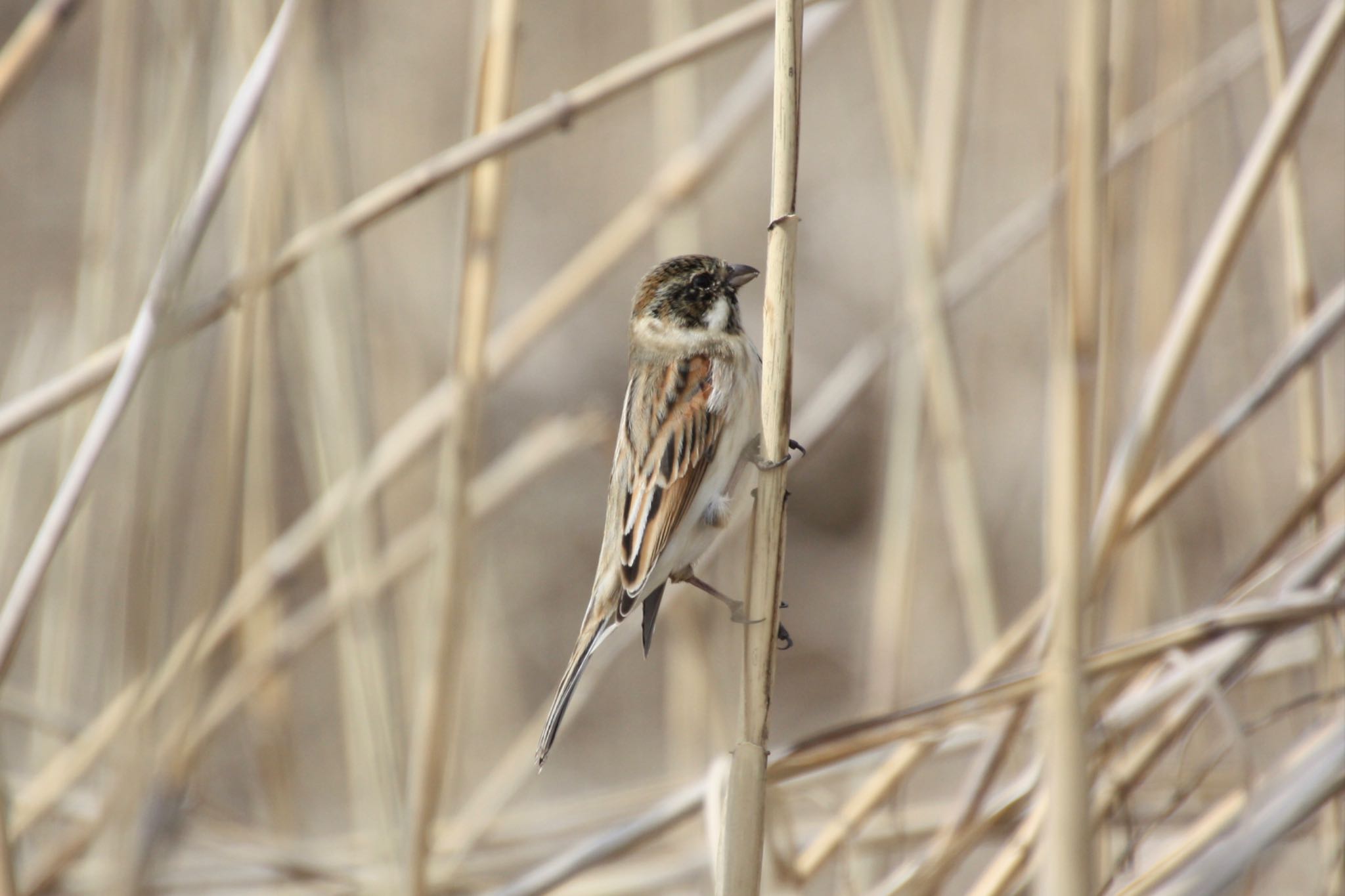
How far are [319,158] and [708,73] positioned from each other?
4.34 meters

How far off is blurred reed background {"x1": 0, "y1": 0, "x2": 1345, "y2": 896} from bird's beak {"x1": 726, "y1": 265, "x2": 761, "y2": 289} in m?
0.40

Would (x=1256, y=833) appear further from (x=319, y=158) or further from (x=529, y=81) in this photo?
(x=529, y=81)

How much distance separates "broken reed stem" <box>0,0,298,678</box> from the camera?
6.02 ft

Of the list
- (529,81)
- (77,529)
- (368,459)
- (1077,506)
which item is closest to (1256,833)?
(1077,506)

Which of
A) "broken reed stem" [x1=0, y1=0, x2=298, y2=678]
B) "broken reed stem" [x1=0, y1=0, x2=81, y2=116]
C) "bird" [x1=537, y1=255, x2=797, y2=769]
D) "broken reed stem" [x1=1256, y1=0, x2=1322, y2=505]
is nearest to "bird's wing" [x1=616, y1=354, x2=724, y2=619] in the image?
"bird" [x1=537, y1=255, x2=797, y2=769]

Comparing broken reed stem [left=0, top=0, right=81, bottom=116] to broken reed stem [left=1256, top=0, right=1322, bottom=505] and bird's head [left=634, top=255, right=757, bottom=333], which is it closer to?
bird's head [left=634, top=255, right=757, bottom=333]

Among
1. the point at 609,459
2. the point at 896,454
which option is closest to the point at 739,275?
the point at 896,454

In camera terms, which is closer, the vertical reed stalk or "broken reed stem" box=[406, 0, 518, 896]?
"broken reed stem" box=[406, 0, 518, 896]

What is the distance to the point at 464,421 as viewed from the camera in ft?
7.85

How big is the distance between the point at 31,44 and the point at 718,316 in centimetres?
151

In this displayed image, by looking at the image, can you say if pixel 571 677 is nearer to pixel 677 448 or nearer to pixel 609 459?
pixel 677 448

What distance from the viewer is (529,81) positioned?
632 cm

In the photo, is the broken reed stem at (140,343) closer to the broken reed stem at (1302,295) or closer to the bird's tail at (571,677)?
the bird's tail at (571,677)

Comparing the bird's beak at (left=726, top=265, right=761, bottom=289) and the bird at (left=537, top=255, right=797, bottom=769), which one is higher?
the bird's beak at (left=726, top=265, right=761, bottom=289)
